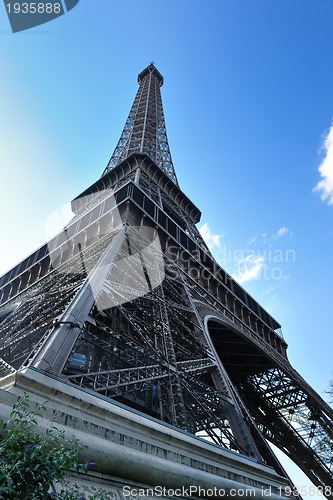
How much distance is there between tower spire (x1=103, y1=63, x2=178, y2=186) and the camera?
145 feet

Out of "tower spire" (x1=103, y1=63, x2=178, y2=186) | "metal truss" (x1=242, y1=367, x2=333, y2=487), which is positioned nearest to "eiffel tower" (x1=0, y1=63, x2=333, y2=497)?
"metal truss" (x1=242, y1=367, x2=333, y2=487)

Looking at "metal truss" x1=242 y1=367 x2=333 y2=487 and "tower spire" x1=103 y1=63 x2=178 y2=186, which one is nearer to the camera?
"metal truss" x1=242 y1=367 x2=333 y2=487

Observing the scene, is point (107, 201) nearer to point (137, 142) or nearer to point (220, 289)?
point (220, 289)

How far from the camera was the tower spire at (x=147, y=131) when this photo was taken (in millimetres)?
44250

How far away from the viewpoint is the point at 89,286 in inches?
365

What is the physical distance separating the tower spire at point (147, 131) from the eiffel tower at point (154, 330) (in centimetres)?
811
